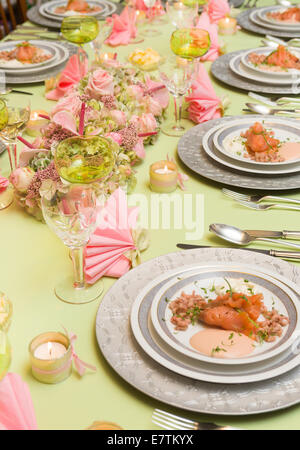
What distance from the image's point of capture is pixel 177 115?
6.45 feet

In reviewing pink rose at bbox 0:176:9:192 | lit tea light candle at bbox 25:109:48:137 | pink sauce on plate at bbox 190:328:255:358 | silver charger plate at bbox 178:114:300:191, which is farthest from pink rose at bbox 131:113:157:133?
pink sauce on plate at bbox 190:328:255:358

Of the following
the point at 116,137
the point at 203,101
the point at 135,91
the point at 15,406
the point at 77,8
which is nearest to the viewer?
the point at 15,406

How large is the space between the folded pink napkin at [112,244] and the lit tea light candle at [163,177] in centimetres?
24

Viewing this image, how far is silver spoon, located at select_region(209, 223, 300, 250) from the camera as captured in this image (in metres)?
1.32

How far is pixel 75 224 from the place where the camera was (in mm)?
1138

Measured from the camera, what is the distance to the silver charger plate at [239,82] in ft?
7.05

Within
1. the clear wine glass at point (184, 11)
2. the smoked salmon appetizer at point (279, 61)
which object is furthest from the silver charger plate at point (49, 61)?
the smoked salmon appetizer at point (279, 61)

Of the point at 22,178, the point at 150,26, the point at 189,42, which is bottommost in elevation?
the point at 150,26

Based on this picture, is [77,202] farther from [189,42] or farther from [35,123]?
[189,42]

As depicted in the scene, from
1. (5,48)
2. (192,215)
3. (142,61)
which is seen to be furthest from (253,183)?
(5,48)

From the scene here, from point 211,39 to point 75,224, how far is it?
5.51 feet

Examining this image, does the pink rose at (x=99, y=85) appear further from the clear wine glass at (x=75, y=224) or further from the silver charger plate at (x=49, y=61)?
the silver charger plate at (x=49, y=61)

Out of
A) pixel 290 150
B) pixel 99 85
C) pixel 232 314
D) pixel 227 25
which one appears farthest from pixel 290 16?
pixel 232 314
